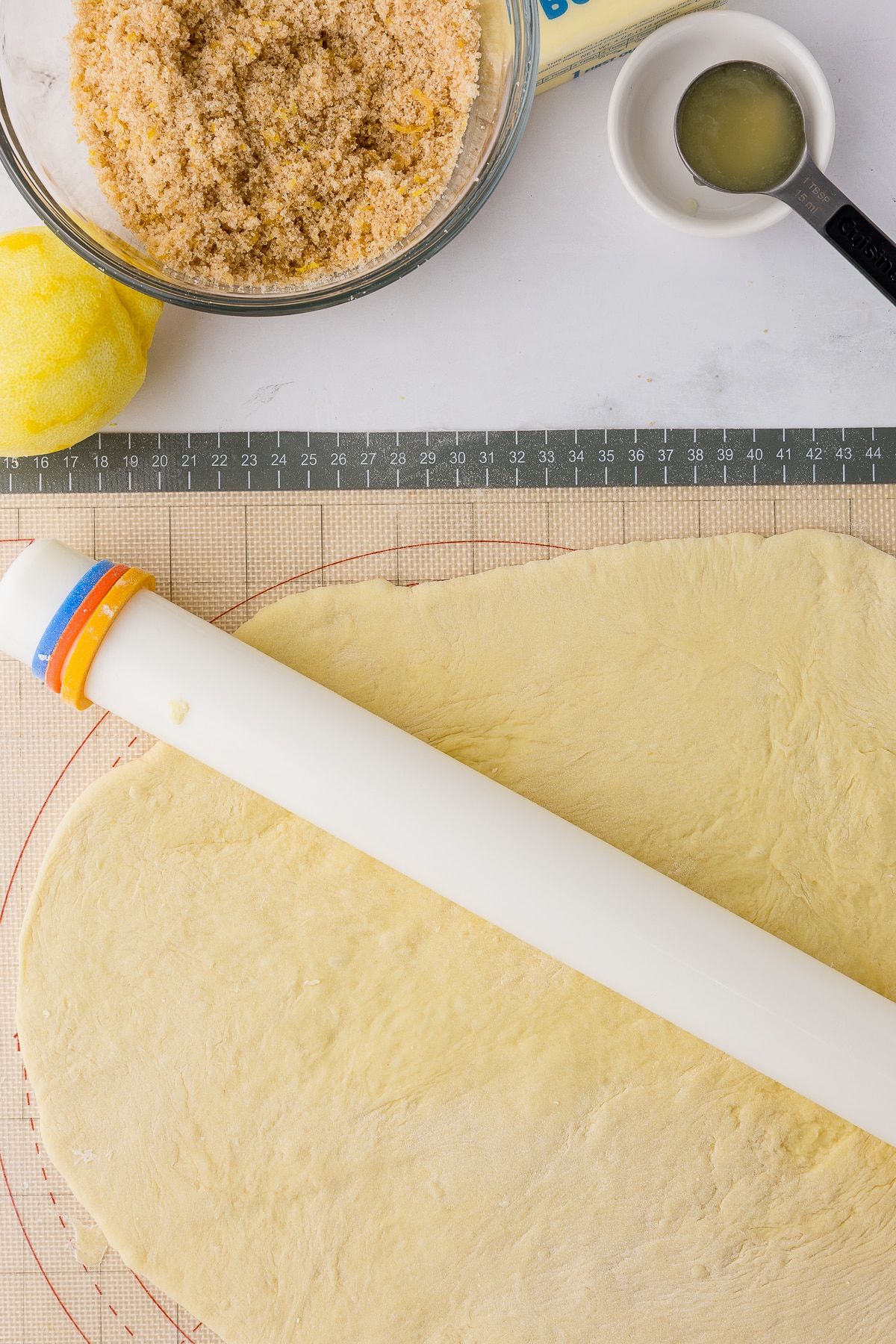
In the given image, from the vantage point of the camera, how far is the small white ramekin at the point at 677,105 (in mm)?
1096

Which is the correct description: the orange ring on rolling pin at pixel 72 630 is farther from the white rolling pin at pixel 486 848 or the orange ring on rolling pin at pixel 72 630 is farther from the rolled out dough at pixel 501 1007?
the rolled out dough at pixel 501 1007

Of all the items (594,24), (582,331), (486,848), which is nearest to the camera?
(486,848)

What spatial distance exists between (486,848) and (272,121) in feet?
2.82

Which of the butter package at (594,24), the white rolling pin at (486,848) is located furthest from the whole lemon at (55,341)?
the butter package at (594,24)

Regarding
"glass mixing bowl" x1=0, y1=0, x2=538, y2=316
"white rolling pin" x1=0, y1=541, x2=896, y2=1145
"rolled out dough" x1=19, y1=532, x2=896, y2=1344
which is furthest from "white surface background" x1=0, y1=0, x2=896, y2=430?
"white rolling pin" x1=0, y1=541, x2=896, y2=1145

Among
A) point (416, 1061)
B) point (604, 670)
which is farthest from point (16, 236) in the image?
point (416, 1061)

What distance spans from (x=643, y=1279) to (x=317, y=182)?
136 cm

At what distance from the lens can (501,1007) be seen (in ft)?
3.48

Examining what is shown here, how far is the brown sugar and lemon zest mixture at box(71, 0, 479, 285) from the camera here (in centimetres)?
97

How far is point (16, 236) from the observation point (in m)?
1.07

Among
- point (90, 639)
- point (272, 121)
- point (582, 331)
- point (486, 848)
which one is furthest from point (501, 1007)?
point (272, 121)

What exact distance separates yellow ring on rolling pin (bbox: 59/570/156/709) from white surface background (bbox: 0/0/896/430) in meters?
0.33

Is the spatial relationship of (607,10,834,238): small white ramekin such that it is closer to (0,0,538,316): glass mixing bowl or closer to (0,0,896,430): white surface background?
(0,0,896,430): white surface background

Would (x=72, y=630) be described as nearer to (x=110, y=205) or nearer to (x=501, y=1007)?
(x=110, y=205)
